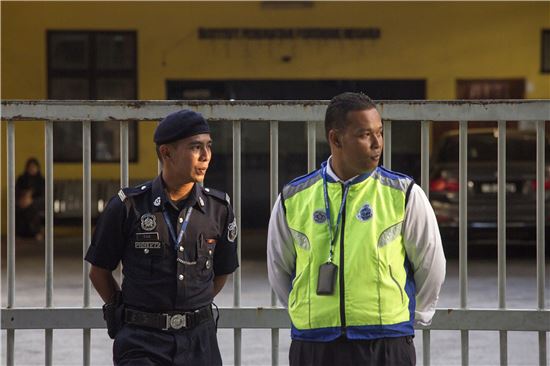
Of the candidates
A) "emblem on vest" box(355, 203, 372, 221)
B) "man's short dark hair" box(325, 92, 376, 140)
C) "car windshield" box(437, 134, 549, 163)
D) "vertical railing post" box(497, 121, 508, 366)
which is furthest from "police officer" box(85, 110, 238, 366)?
"car windshield" box(437, 134, 549, 163)

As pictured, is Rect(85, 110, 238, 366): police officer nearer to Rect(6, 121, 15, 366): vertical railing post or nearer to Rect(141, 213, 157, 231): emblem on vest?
Rect(141, 213, 157, 231): emblem on vest

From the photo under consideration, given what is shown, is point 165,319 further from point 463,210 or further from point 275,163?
point 463,210

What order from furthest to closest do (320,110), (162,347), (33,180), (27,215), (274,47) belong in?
(274,47)
(27,215)
(33,180)
(320,110)
(162,347)

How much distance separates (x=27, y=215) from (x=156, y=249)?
15.5 m

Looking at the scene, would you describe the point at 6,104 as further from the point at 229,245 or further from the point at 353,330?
the point at 353,330

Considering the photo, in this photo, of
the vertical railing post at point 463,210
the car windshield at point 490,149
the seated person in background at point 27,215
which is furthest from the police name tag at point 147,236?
the seated person in background at point 27,215

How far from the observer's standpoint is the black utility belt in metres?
4.32

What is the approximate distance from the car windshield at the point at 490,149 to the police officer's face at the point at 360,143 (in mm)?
12213

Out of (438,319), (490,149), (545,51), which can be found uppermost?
(545,51)

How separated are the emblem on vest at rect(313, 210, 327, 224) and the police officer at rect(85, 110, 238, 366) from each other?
0.61 m

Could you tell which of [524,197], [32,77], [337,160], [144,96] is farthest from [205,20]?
[337,160]

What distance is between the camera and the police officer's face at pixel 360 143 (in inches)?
155

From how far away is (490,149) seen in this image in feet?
53.1

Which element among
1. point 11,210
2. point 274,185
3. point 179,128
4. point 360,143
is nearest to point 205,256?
point 179,128
